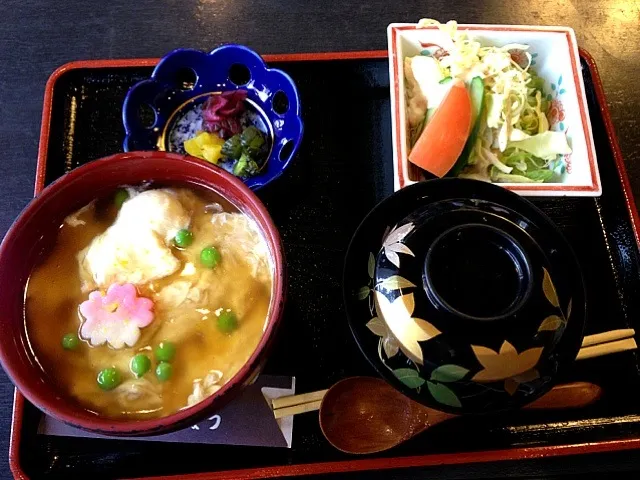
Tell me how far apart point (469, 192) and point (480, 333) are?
1.26ft

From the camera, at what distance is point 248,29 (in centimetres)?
198

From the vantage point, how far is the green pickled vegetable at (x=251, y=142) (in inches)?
65.7

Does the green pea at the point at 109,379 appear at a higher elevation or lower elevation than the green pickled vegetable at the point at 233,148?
lower

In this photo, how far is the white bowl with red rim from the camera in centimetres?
158

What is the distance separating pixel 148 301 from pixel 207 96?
2.55 feet

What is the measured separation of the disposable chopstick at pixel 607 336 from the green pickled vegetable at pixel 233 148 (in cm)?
108

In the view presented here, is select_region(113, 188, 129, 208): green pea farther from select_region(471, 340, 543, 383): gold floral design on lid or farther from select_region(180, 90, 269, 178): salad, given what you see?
select_region(471, 340, 543, 383): gold floral design on lid

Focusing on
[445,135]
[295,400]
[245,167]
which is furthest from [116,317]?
[445,135]

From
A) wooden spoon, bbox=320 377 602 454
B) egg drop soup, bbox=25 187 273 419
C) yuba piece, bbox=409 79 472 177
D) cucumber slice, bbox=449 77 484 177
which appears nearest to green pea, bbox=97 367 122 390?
egg drop soup, bbox=25 187 273 419

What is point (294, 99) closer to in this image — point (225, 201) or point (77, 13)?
point (225, 201)

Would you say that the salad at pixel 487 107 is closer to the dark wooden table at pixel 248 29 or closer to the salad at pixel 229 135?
the dark wooden table at pixel 248 29

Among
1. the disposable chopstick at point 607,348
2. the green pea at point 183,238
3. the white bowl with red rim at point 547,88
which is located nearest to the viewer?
the green pea at point 183,238

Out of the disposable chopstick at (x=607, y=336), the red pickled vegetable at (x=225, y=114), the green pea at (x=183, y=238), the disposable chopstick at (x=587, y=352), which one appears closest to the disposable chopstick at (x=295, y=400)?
the disposable chopstick at (x=587, y=352)

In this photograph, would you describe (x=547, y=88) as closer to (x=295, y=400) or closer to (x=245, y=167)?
(x=245, y=167)
